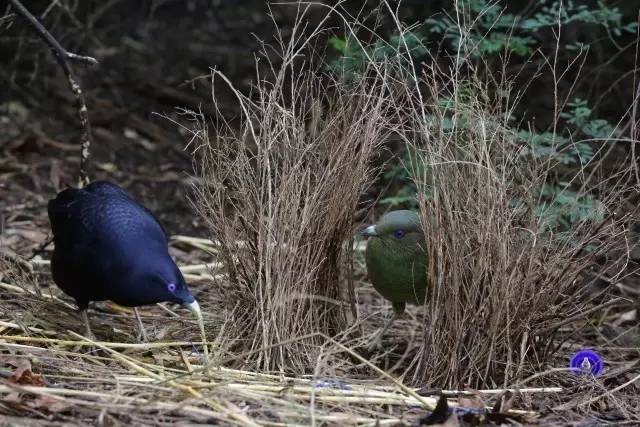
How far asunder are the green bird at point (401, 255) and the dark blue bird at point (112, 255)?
2.51ft

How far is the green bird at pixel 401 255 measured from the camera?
3.89m

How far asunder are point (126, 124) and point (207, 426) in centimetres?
411

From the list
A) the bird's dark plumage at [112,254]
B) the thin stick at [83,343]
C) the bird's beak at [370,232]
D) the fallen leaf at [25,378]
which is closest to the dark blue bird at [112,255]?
the bird's dark plumage at [112,254]

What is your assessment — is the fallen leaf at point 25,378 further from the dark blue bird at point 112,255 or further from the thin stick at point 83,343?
the dark blue bird at point 112,255

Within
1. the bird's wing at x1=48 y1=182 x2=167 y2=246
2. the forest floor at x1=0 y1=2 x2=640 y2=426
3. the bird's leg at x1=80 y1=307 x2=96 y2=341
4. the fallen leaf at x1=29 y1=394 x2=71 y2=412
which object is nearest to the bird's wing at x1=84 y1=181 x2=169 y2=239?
the bird's wing at x1=48 y1=182 x2=167 y2=246

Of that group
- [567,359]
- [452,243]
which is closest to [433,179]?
[452,243]

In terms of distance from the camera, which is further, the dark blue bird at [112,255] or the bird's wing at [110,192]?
the bird's wing at [110,192]

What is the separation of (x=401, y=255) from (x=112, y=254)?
110 cm

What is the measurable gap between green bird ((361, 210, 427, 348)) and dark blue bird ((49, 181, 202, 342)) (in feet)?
2.51

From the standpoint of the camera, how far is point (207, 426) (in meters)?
2.97

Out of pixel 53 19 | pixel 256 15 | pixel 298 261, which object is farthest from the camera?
pixel 256 15

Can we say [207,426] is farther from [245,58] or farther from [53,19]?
[245,58]

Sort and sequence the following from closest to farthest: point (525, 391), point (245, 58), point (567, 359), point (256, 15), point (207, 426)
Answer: point (207, 426) < point (525, 391) < point (567, 359) < point (245, 58) < point (256, 15)

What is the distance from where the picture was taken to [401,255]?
3.90 meters
